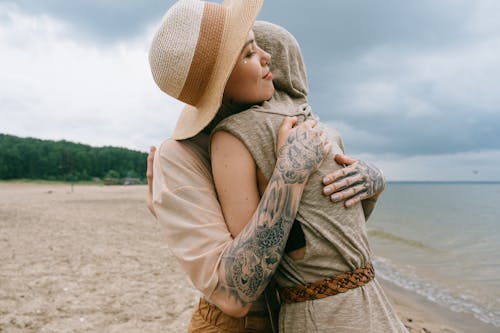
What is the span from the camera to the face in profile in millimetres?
1429

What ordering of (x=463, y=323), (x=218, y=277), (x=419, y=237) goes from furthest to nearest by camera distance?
(x=419, y=237) → (x=463, y=323) → (x=218, y=277)

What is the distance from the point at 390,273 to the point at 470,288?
2104 millimetres

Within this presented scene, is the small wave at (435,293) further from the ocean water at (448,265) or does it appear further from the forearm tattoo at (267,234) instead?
the forearm tattoo at (267,234)

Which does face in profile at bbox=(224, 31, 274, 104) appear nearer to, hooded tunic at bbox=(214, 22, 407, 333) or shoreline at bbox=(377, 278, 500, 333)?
hooded tunic at bbox=(214, 22, 407, 333)

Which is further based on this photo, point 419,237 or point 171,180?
point 419,237

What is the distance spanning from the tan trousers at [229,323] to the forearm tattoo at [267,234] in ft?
1.15

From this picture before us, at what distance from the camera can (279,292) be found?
1.43 m

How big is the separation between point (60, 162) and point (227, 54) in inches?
3088

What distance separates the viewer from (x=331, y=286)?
49.8 inches

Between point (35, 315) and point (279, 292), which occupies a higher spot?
point (279, 292)

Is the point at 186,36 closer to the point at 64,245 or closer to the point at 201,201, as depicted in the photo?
the point at 201,201

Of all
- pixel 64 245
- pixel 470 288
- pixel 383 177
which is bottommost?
pixel 64 245

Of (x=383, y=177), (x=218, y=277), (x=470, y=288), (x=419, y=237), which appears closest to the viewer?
(x=218, y=277)

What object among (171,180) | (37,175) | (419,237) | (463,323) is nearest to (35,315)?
(171,180)
